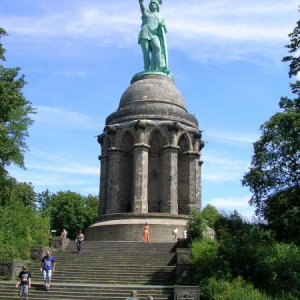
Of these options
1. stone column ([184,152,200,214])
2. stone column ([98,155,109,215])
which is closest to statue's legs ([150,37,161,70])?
stone column ([184,152,200,214])

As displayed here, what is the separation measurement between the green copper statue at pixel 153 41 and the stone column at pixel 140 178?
781 centimetres

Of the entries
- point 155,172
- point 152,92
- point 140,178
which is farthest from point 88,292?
point 152,92

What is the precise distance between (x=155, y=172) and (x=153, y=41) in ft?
34.7

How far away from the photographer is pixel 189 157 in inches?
1344

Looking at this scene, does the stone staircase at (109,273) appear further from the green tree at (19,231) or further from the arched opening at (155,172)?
the arched opening at (155,172)

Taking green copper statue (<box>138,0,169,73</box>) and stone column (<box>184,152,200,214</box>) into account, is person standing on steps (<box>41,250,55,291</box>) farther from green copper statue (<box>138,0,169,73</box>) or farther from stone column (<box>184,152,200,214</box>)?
green copper statue (<box>138,0,169,73</box>)

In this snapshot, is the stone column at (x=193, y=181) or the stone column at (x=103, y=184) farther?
the stone column at (x=103, y=184)

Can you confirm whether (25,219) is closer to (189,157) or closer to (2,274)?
(2,274)

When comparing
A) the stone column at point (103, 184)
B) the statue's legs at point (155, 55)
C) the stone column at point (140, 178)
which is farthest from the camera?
the statue's legs at point (155, 55)

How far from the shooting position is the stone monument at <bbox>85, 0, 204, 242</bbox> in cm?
3136

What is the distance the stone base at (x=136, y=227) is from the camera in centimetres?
2917

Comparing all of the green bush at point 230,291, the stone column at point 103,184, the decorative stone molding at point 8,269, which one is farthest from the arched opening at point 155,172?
the green bush at point 230,291

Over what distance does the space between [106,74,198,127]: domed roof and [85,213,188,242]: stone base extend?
756 centimetres

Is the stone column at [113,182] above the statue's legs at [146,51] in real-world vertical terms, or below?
below
